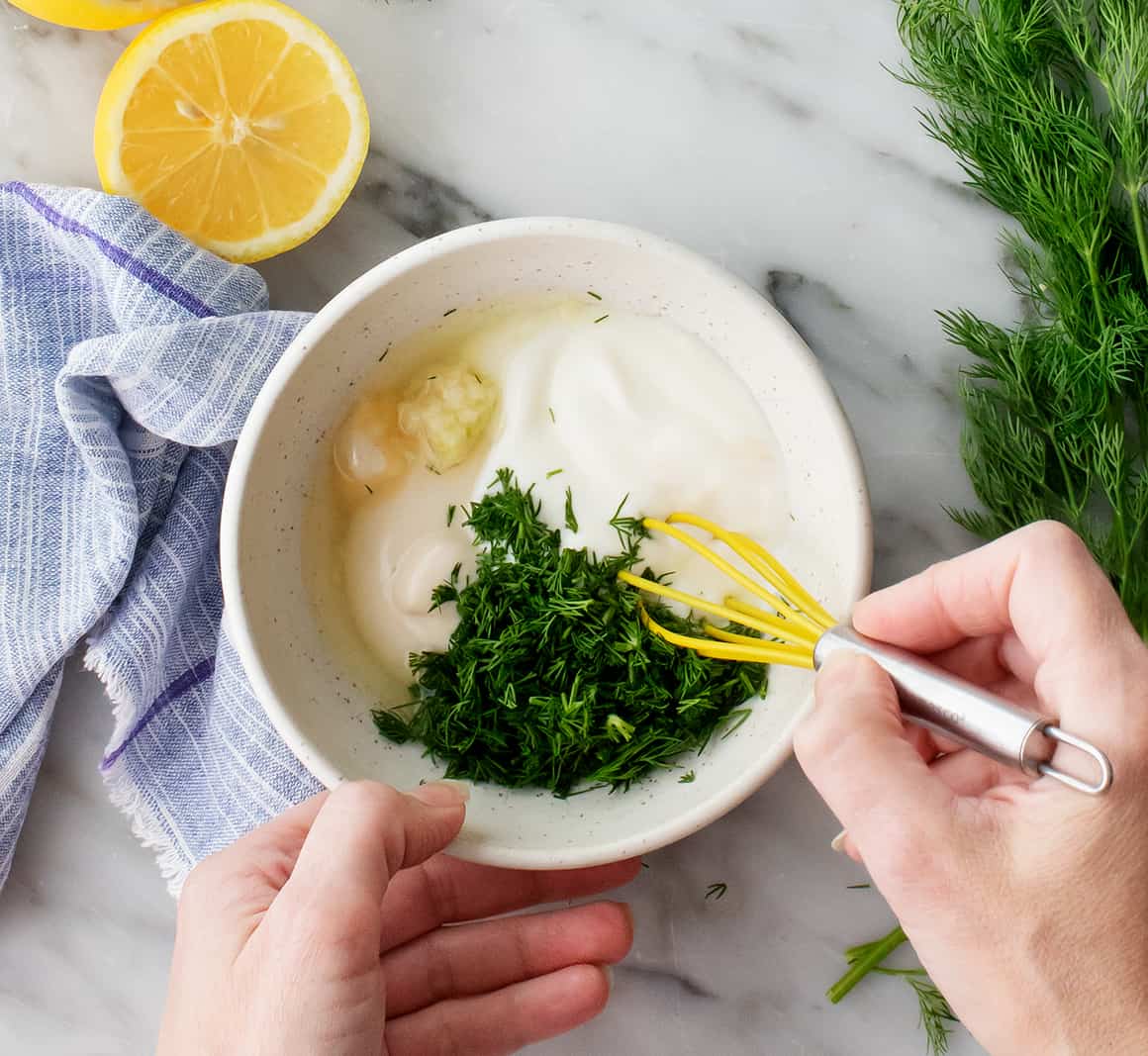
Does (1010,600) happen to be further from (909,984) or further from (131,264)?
(131,264)

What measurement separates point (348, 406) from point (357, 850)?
1.69 feet

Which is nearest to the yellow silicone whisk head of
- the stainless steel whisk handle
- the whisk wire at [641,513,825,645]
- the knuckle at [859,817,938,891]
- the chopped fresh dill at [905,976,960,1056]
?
the whisk wire at [641,513,825,645]

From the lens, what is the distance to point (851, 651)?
0.93 m

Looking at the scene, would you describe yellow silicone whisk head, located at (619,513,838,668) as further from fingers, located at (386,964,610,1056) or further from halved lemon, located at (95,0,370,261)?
halved lemon, located at (95,0,370,261)

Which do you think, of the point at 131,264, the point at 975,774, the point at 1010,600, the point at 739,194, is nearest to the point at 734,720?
the point at 975,774

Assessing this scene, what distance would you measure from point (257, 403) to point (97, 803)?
1.95ft

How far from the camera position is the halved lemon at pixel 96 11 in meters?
1.21

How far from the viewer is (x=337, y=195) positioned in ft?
4.26

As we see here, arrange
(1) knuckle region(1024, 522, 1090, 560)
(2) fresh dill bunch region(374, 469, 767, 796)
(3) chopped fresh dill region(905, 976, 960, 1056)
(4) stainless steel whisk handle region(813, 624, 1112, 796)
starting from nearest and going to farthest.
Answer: (4) stainless steel whisk handle region(813, 624, 1112, 796) → (1) knuckle region(1024, 522, 1090, 560) → (2) fresh dill bunch region(374, 469, 767, 796) → (3) chopped fresh dill region(905, 976, 960, 1056)

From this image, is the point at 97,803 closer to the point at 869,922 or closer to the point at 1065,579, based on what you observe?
the point at 869,922

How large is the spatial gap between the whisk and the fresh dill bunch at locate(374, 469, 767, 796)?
0.10 ft

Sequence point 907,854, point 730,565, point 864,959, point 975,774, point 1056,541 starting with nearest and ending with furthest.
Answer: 1. point 907,854
2. point 1056,541
3. point 975,774
4. point 730,565
5. point 864,959

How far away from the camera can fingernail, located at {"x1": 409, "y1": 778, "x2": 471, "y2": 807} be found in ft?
3.52

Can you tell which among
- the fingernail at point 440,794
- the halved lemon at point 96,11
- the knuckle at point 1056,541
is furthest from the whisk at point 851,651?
the halved lemon at point 96,11
